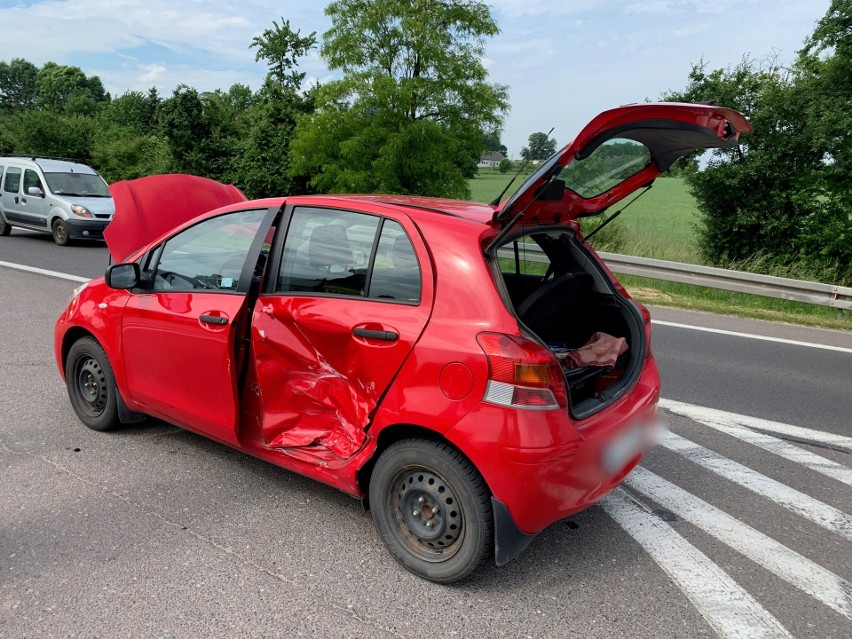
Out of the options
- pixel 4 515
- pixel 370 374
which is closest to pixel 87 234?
pixel 4 515

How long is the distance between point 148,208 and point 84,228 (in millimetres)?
10793

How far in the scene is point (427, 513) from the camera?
9.81ft

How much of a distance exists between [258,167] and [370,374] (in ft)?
68.1

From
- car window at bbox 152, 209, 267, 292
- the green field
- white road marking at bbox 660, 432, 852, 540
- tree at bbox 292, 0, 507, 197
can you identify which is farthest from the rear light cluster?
tree at bbox 292, 0, 507, 197

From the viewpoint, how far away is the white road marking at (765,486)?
3664 mm

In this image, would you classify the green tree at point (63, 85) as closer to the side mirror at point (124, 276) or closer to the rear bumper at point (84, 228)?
the rear bumper at point (84, 228)

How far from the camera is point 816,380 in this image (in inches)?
254

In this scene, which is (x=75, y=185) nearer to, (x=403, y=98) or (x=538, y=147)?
(x=403, y=98)

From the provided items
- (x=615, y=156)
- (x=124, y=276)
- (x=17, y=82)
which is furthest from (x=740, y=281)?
(x=17, y=82)

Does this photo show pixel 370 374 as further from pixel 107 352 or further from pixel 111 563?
pixel 107 352

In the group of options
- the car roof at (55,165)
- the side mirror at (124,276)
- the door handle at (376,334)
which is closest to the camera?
the door handle at (376,334)

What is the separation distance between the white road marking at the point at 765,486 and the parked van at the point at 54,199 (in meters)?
13.3

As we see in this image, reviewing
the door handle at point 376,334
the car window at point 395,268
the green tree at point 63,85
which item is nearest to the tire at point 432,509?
the door handle at point 376,334

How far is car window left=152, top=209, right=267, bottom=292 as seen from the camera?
3709 millimetres
